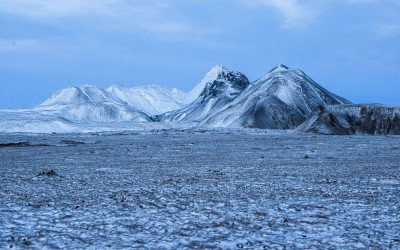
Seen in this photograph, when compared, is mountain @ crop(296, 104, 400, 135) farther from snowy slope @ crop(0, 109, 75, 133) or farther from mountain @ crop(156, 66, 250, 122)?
mountain @ crop(156, 66, 250, 122)

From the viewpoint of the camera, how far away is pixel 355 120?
53.4 m

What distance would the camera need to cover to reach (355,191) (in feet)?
27.1

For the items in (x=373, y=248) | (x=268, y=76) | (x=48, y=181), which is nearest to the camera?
(x=373, y=248)

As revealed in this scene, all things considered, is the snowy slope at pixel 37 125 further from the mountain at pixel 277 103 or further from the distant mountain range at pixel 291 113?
the mountain at pixel 277 103

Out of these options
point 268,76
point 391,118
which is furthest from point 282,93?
point 391,118

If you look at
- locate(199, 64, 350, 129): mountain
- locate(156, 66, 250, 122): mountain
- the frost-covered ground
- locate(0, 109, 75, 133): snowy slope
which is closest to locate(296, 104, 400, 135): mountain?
locate(199, 64, 350, 129): mountain

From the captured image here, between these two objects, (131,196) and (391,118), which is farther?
(391,118)

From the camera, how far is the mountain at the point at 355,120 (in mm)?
49625

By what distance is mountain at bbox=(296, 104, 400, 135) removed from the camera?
49.6 m

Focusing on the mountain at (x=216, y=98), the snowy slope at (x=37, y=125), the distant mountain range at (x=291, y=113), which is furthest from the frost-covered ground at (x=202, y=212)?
the mountain at (x=216, y=98)

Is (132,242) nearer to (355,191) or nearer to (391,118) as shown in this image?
(355,191)

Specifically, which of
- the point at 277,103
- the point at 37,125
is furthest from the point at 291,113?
the point at 37,125

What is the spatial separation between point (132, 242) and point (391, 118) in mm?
54664

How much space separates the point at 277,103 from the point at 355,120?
28564mm
